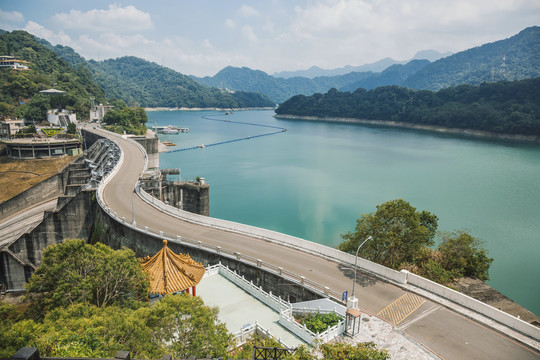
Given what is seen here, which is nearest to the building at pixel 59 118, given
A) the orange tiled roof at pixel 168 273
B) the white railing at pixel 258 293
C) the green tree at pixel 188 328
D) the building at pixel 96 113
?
the building at pixel 96 113

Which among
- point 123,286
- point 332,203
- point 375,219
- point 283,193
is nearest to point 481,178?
point 332,203

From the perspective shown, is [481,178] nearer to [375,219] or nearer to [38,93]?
[375,219]

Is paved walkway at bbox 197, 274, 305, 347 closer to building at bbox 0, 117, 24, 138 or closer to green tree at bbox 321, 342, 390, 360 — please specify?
green tree at bbox 321, 342, 390, 360

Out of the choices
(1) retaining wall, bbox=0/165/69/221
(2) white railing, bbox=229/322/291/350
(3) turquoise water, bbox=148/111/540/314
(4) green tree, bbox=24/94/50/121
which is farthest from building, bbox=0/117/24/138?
(2) white railing, bbox=229/322/291/350

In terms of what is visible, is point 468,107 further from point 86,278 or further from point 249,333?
point 86,278

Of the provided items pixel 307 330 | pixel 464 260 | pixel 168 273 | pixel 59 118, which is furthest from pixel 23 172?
pixel 464 260
